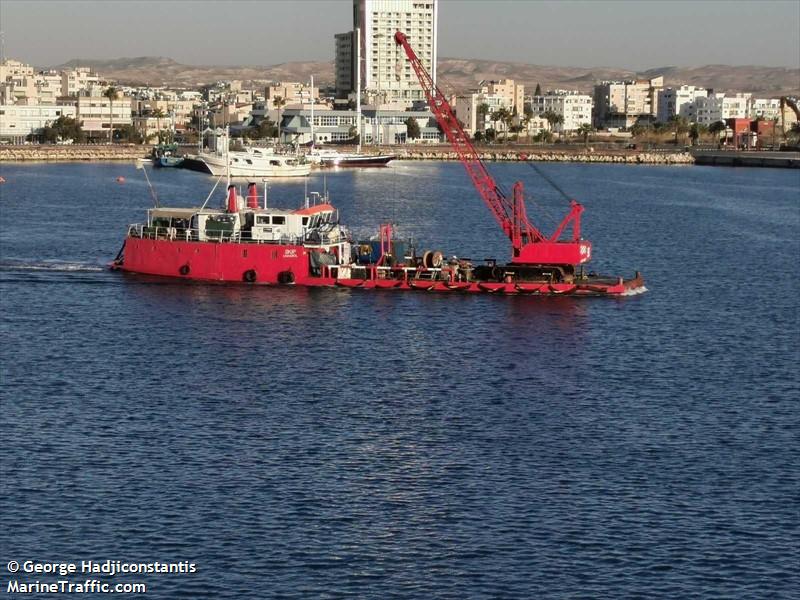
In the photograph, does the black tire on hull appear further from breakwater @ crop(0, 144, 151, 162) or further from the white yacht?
breakwater @ crop(0, 144, 151, 162)

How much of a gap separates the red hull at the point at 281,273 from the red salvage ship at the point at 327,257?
4 centimetres

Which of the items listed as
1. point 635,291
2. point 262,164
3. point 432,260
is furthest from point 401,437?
point 262,164

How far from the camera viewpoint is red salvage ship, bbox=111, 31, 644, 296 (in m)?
60.8

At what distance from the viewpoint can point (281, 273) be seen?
202 ft

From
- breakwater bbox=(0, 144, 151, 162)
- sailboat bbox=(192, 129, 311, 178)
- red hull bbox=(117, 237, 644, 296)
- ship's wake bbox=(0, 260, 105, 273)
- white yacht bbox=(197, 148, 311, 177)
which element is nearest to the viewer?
red hull bbox=(117, 237, 644, 296)

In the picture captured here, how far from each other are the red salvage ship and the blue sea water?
1.15 metres

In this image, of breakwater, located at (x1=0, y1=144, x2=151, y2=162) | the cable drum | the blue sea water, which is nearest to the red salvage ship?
the cable drum

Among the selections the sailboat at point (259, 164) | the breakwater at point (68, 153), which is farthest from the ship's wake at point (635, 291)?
the breakwater at point (68, 153)

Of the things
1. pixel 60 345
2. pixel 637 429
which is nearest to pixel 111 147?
pixel 60 345

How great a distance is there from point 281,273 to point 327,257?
208 cm

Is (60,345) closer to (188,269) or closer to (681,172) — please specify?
(188,269)

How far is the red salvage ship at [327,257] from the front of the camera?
60.8 meters

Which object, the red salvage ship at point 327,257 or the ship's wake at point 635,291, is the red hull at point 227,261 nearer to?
the red salvage ship at point 327,257

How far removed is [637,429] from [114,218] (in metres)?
65.5
